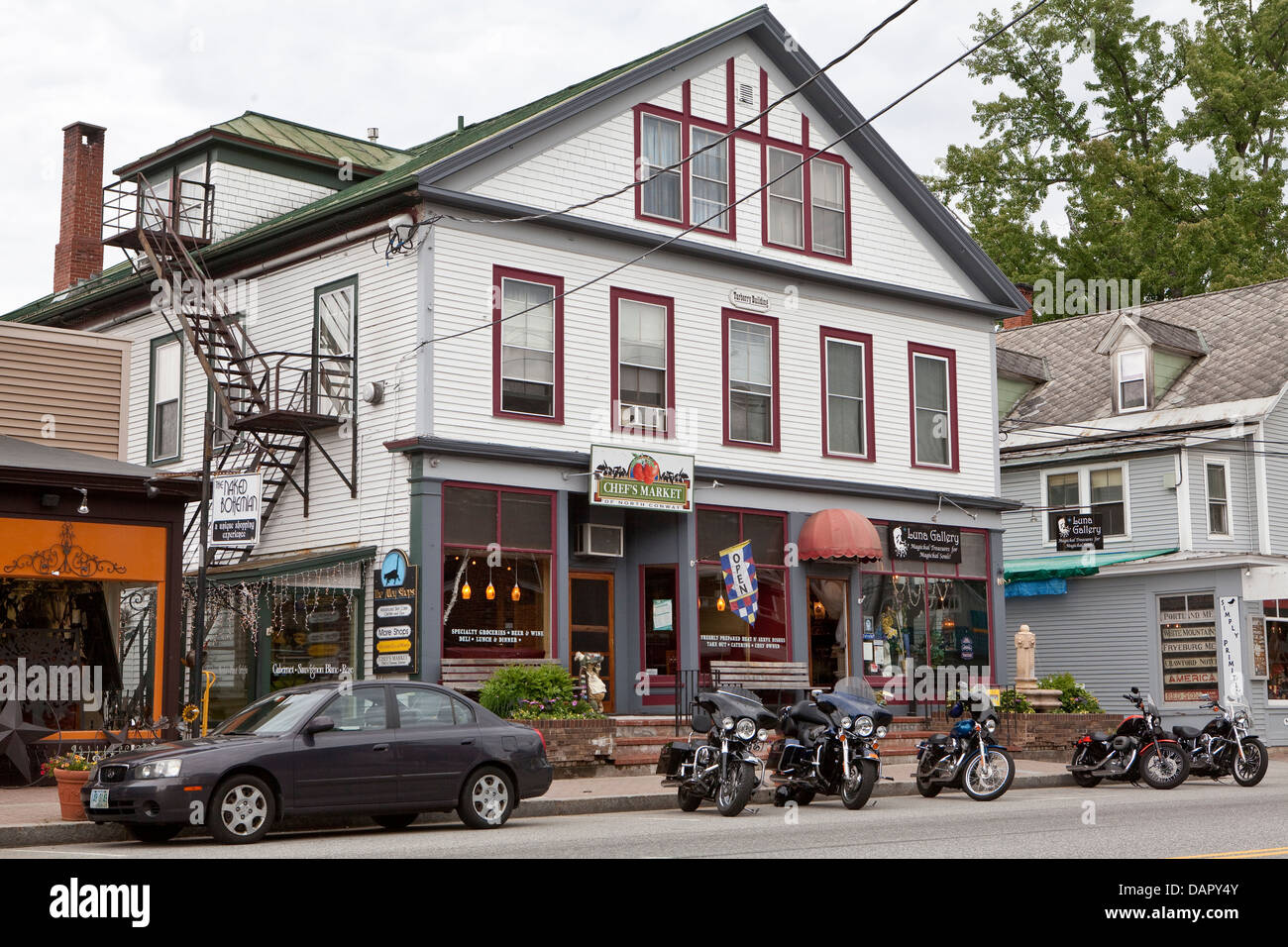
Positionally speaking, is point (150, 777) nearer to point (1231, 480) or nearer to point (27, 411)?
point (27, 411)

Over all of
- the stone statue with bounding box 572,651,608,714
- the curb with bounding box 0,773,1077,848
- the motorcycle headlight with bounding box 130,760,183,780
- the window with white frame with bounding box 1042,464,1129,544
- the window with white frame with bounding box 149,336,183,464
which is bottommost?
the curb with bounding box 0,773,1077,848

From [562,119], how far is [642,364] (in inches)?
160

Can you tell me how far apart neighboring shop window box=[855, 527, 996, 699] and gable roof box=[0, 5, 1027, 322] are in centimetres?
511

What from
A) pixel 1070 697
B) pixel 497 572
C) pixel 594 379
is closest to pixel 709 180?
pixel 594 379

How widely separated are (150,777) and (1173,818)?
10018 millimetres

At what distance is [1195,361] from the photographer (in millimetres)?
35375

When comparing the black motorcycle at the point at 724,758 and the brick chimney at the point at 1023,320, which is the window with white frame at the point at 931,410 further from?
the brick chimney at the point at 1023,320

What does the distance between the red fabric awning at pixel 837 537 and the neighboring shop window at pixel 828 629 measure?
2.61ft

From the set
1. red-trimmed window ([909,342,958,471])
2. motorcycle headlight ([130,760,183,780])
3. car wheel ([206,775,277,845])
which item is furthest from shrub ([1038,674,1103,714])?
motorcycle headlight ([130,760,183,780])

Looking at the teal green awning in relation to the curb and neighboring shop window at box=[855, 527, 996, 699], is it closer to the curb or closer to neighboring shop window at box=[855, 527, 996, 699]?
neighboring shop window at box=[855, 527, 996, 699]

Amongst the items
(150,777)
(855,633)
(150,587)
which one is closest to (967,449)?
(855,633)

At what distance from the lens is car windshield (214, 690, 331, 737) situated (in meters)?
14.3

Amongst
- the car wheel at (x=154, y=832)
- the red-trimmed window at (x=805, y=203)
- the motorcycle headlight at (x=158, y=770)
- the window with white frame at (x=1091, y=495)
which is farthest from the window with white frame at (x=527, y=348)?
the window with white frame at (x=1091, y=495)
